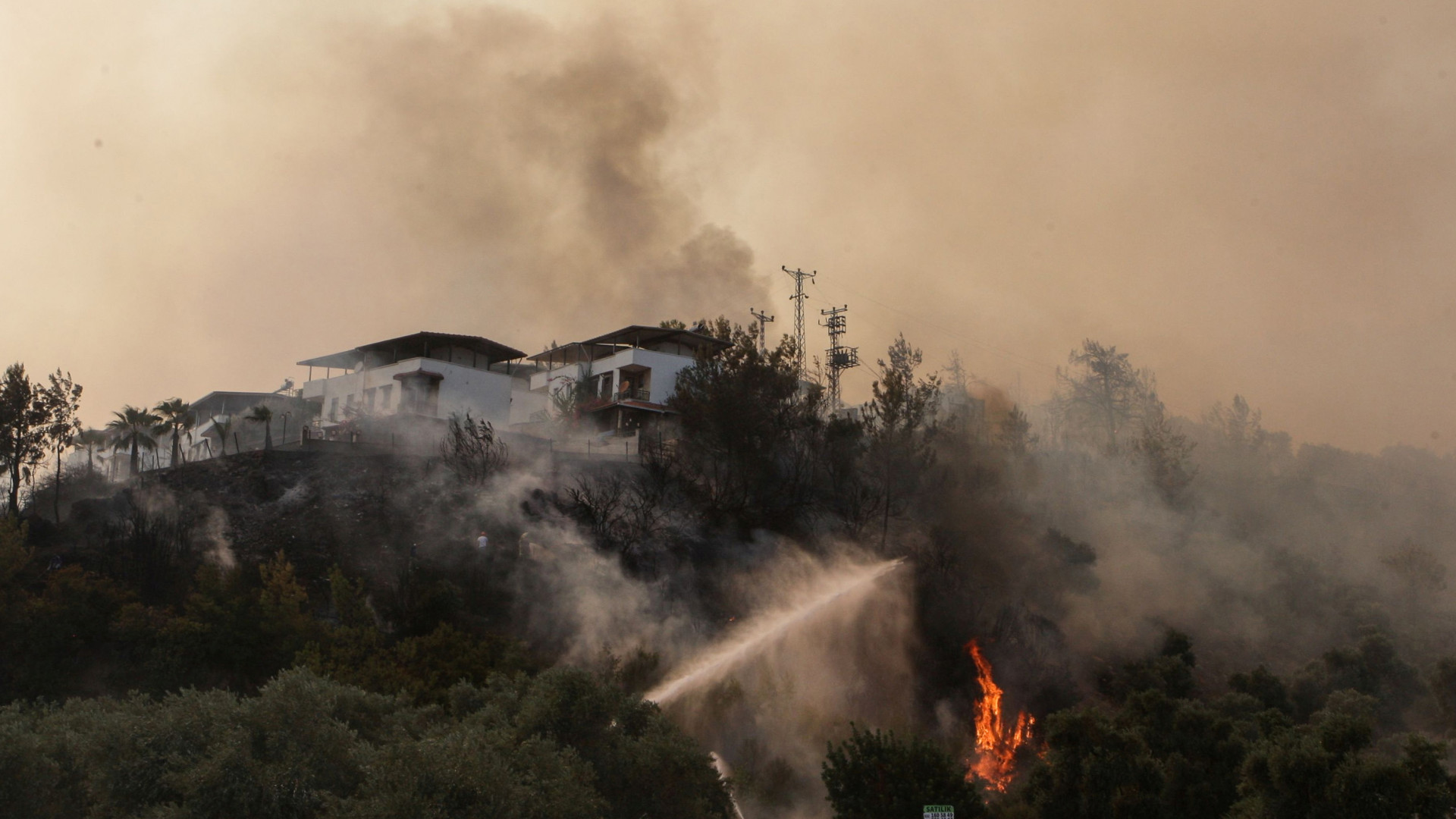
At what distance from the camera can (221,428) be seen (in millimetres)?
65938

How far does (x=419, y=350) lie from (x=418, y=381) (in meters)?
4.01

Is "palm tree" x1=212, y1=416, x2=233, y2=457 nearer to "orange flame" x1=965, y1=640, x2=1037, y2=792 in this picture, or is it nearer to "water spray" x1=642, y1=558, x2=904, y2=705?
"water spray" x1=642, y1=558, x2=904, y2=705

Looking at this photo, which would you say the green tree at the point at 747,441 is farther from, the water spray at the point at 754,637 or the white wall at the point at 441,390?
the white wall at the point at 441,390

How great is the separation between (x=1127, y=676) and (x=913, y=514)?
56.0ft

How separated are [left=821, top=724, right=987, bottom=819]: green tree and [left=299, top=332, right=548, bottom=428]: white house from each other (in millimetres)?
46249

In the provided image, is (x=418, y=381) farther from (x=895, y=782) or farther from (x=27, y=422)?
(x=895, y=782)

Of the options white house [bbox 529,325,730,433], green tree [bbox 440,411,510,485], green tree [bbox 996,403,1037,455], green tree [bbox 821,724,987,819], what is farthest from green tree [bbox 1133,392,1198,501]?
green tree [bbox 821,724,987,819]

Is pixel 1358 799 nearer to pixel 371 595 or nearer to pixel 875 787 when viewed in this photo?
pixel 875 787

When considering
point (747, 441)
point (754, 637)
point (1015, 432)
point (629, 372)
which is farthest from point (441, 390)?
point (1015, 432)

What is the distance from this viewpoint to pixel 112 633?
33000mm

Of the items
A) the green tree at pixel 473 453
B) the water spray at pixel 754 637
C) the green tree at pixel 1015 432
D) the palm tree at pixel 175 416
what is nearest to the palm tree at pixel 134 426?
the palm tree at pixel 175 416

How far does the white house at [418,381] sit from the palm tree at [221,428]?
576cm

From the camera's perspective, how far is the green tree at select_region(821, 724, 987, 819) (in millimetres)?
22469

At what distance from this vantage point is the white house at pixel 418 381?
218 feet
